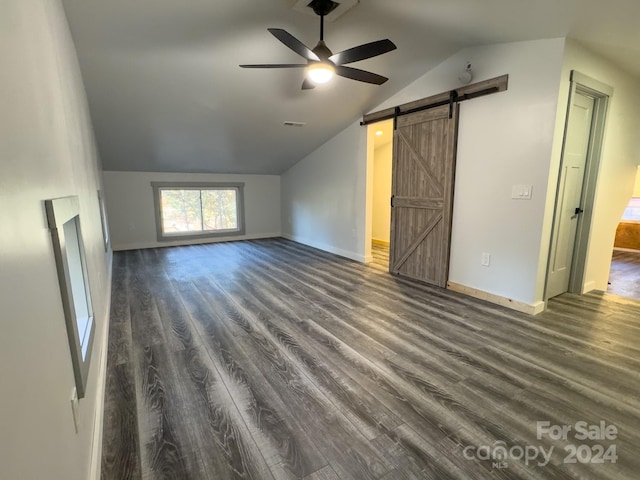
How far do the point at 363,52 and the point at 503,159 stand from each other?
1881 millimetres

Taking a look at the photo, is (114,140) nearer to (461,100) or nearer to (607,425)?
(461,100)

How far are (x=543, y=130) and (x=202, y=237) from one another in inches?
259

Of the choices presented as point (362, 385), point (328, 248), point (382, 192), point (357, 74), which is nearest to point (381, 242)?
point (382, 192)

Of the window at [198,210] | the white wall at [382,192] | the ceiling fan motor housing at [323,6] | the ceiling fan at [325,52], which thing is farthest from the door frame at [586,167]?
the window at [198,210]

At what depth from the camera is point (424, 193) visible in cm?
411

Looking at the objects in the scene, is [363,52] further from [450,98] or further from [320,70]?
[450,98]

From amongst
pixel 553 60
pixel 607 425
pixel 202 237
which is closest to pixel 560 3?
pixel 553 60

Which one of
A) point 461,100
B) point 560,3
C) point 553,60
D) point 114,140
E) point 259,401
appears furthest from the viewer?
point 114,140

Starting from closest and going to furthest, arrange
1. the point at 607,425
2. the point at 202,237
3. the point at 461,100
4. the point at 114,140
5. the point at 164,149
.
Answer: the point at 607,425 → the point at 461,100 → the point at 114,140 → the point at 164,149 → the point at 202,237

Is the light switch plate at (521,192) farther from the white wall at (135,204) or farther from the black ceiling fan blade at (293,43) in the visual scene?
the white wall at (135,204)

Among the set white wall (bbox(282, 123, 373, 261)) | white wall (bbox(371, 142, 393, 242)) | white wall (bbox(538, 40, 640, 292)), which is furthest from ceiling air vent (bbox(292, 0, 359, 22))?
white wall (bbox(371, 142, 393, 242))

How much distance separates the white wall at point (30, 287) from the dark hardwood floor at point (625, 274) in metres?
5.41

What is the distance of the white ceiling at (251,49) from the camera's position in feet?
8.28

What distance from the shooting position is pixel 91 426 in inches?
56.4
